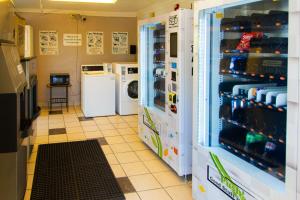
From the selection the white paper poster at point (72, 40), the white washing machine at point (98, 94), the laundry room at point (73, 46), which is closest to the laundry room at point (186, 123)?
the white washing machine at point (98, 94)

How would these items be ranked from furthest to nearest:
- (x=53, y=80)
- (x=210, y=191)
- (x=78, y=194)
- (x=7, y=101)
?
(x=53, y=80) → (x=78, y=194) → (x=210, y=191) → (x=7, y=101)

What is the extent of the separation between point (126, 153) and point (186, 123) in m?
1.40

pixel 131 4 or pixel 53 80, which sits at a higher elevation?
pixel 131 4

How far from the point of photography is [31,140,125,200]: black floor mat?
10.8 feet

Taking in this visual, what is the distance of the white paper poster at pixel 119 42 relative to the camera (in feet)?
28.1

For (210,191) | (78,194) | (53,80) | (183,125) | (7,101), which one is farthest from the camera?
(53,80)

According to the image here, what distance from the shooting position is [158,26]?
452 centimetres

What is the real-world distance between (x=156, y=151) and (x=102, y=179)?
917 mm

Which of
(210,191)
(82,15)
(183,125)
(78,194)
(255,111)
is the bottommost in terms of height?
(78,194)

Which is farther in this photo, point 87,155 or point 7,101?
point 87,155

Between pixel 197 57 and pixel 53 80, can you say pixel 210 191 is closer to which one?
pixel 197 57

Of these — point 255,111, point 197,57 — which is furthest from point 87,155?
point 255,111

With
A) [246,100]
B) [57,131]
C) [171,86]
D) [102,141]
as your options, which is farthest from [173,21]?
[57,131]

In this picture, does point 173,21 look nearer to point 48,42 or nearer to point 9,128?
point 9,128
